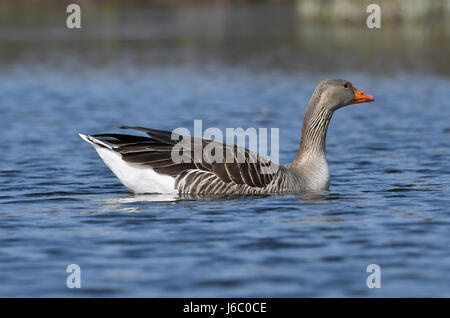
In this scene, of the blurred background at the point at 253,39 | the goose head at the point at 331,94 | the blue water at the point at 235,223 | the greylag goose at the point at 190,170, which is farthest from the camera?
the blurred background at the point at 253,39

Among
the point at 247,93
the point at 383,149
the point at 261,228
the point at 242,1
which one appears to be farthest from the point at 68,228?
the point at 242,1

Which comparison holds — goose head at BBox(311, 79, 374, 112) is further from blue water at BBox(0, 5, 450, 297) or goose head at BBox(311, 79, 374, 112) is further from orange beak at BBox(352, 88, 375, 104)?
blue water at BBox(0, 5, 450, 297)

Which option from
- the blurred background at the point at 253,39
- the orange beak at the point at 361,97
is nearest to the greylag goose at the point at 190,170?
the orange beak at the point at 361,97

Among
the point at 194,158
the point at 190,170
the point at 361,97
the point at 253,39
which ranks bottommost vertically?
the point at 190,170

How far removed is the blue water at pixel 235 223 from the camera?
332 inches

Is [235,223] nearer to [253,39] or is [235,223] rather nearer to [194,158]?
[194,158]

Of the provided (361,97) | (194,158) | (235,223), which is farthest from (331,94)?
(235,223)

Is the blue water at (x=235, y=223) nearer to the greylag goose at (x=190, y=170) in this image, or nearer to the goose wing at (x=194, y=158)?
the greylag goose at (x=190, y=170)

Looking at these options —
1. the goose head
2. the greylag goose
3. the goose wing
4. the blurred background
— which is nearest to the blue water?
the greylag goose

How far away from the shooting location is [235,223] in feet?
35.7

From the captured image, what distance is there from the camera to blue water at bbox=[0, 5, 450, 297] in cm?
843

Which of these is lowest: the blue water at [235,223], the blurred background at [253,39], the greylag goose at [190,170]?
the blue water at [235,223]

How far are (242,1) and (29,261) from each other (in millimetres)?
94772
